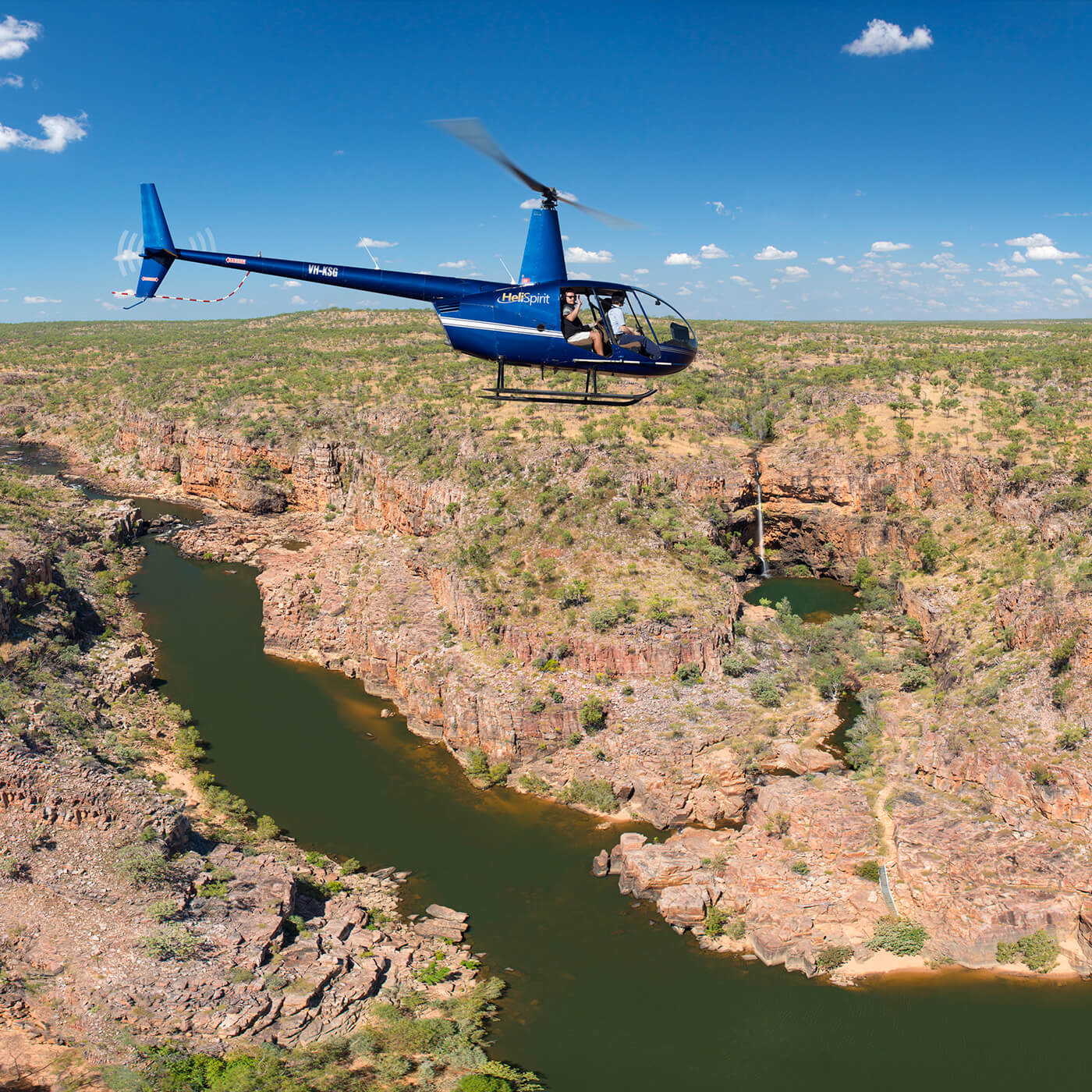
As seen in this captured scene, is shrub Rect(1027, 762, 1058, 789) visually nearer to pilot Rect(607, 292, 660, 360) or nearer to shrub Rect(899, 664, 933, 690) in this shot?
shrub Rect(899, 664, 933, 690)

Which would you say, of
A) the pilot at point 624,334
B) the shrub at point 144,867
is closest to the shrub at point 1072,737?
→ the pilot at point 624,334

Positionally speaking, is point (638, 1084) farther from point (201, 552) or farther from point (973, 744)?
point (201, 552)

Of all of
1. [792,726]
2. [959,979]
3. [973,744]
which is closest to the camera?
[959,979]

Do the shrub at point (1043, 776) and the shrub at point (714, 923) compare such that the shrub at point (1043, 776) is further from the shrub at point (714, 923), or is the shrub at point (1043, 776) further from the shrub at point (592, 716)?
the shrub at point (592, 716)

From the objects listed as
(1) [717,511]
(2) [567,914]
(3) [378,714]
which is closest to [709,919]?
(2) [567,914]

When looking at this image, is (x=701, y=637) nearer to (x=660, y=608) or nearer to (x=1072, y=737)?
(x=660, y=608)

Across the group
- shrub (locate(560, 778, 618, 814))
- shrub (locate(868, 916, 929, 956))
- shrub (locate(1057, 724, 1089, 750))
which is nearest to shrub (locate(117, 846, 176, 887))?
shrub (locate(560, 778, 618, 814))
